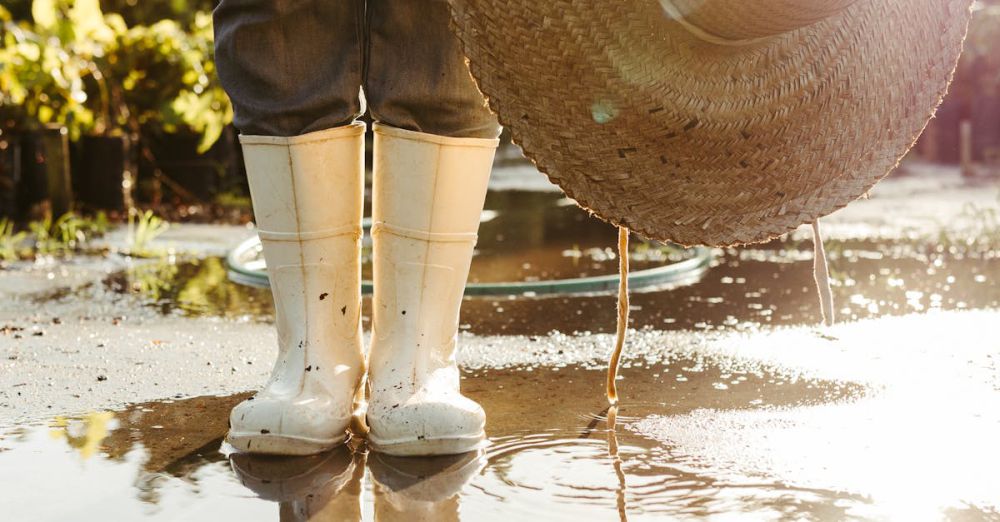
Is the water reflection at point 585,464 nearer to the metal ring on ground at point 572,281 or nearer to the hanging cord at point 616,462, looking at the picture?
the hanging cord at point 616,462

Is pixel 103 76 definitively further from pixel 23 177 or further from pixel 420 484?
pixel 420 484

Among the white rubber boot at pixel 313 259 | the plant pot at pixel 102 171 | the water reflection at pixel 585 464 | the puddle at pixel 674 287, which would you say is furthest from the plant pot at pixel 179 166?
the white rubber boot at pixel 313 259

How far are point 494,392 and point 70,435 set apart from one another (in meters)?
0.70

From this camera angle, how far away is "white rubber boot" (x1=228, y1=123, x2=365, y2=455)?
6.19 ft

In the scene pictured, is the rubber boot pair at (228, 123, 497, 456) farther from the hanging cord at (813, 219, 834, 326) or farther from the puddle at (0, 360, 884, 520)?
the hanging cord at (813, 219, 834, 326)

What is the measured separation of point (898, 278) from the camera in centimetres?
349

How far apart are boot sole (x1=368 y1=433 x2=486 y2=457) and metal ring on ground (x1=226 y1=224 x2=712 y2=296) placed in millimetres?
1339

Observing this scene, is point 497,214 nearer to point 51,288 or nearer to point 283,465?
point 51,288

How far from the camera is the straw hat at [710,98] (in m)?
1.76

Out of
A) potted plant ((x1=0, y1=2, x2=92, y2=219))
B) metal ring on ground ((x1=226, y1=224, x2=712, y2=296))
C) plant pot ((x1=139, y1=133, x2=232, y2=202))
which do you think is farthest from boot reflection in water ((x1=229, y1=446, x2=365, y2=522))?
plant pot ((x1=139, y1=133, x2=232, y2=202))

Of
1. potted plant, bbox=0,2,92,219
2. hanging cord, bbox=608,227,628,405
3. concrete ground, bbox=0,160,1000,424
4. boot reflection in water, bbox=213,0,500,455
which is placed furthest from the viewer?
potted plant, bbox=0,2,92,219

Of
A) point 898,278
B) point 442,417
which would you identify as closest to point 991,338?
point 898,278

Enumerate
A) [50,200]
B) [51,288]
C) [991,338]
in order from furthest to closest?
1. [50,200]
2. [51,288]
3. [991,338]

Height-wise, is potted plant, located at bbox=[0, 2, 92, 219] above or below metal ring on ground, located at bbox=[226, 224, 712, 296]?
above
